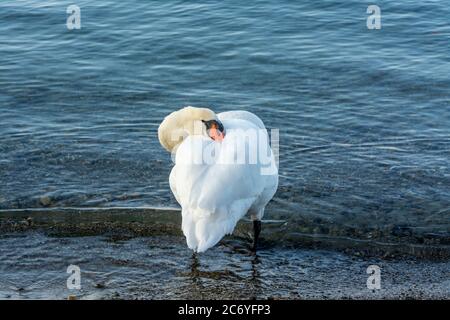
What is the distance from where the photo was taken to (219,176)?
7133 millimetres

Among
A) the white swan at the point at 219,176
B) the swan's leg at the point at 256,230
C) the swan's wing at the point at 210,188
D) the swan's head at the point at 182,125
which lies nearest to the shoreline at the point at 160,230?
the swan's leg at the point at 256,230

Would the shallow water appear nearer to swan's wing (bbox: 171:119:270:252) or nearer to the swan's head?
swan's wing (bbox: 171:119:270:252)

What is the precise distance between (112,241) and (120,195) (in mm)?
1280

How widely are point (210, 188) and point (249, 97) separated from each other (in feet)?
19.9

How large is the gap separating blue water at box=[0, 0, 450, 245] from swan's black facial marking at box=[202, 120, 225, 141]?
4.74 ft

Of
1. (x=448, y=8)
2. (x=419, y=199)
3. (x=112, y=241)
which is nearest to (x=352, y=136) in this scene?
(x=419, y=199)

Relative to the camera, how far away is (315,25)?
53.1 feet

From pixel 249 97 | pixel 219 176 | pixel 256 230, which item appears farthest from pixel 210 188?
pixel 249 97

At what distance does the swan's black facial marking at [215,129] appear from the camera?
7.75 meters

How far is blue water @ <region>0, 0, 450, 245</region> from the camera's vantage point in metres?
9.39

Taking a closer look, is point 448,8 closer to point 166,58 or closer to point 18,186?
point 166,58

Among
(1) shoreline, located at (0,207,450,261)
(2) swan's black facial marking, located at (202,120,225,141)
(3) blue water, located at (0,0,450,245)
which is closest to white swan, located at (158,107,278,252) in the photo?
(2) swan's black facial marking, located at (202,120,225,141)

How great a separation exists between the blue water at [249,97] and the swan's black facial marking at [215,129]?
1.45m

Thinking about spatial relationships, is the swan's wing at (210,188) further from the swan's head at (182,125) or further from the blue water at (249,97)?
the blue water at (249,97)
